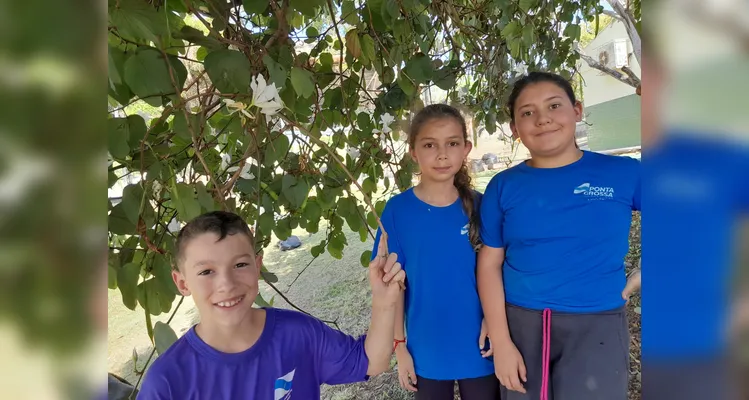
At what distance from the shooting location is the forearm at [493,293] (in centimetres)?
103

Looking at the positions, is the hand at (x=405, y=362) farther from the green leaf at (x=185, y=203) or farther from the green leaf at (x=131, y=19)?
the green leaf at (x=131, y=19)

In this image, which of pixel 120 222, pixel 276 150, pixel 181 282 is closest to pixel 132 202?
pixel 120 222

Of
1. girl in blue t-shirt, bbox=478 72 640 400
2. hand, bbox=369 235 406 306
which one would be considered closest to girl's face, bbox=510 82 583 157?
girl in blue t-shirt, bbox=478 72 640 400

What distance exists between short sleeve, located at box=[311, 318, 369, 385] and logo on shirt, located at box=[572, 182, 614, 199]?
22.2 inches

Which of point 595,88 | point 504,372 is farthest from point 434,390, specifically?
point 595,88

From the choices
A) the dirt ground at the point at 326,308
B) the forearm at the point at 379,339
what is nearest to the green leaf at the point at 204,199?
the forearm at the point at 379,339

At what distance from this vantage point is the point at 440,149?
3.79 ft

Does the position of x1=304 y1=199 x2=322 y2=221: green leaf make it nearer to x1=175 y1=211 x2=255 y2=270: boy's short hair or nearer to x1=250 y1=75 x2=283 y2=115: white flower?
x1=175 y1=211 x2=255 y2=270: boy's short hair

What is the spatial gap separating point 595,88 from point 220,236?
6.53m

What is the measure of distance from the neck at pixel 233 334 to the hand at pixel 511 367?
55cm

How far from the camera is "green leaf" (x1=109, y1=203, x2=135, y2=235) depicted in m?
0.65

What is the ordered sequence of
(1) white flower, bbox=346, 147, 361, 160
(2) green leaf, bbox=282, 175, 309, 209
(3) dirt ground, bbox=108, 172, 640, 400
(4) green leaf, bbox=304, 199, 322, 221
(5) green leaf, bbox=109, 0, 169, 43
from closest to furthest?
(5) green leaf, bbox=109, 0, 169, 43 → (2) green leaf, bbox=282, 175, 309, 209 → (4) green leaf, bbox=304, 199, 322, 221 → (1) white flower, bbox=346, 147, 361, 160 → (3) dirt ground, bbox=108, 172, 640, 400

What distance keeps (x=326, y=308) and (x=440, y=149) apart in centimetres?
238

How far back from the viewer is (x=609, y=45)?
405 centimetres
